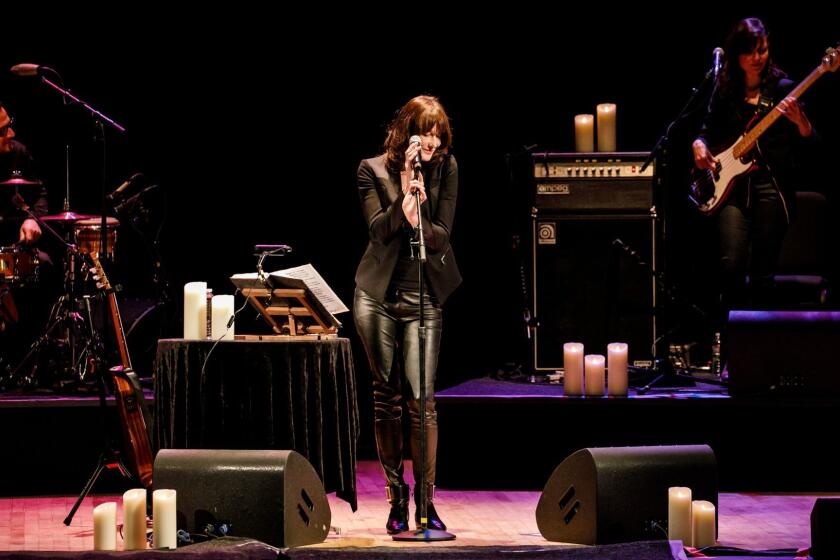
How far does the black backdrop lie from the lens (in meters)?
6.90

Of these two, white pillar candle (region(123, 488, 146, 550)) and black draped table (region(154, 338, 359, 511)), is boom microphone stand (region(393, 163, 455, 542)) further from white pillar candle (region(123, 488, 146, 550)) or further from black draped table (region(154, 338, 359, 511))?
white pillar candle (region(123, 488, 146, 550))

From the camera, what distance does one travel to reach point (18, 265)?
6160 mm

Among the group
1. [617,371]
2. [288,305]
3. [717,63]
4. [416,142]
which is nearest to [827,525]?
[416,142]

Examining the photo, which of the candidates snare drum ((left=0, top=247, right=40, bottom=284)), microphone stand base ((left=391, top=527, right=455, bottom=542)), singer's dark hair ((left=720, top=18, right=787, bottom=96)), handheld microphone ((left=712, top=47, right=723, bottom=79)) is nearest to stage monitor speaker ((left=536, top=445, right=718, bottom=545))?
microphone stand base ((left=391, top=527, right=455, bottom=542))

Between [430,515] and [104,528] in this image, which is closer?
[104,528]

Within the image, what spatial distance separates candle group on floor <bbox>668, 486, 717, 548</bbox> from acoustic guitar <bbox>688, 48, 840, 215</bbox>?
2583 mm

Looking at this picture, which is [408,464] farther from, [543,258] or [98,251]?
[98,251]

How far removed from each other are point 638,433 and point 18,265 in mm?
3356

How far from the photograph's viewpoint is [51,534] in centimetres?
475

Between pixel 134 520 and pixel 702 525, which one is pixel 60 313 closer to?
pixel 134 520

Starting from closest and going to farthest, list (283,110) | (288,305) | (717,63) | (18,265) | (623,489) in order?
(623,489)
(288,305)
(717,63)
(18,265)
(283,110)

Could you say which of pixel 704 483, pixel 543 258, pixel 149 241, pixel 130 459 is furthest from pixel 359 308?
pixel 149 241

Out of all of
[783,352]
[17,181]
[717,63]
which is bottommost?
[783,352]

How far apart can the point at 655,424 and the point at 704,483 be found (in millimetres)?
1455
